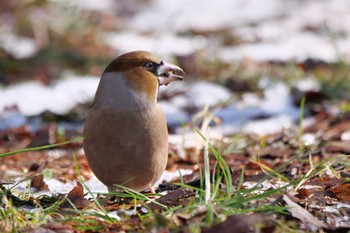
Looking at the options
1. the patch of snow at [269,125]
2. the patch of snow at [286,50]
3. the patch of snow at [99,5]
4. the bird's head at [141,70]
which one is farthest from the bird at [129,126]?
the patch of snow at [99,5]

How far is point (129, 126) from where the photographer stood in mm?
3266

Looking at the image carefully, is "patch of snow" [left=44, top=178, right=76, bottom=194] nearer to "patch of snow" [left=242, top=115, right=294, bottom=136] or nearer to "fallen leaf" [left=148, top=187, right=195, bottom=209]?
"fallen leaf" [left=148, top=187, right=195, bottom=209]

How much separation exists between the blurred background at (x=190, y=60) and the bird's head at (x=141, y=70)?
4.72ft

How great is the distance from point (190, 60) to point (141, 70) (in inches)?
204

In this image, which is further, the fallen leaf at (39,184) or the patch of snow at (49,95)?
the patch of snow at (49,95)

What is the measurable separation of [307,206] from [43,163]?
2010mm

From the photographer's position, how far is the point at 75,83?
25.3 feet

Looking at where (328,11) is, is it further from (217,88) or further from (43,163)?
(43,163)

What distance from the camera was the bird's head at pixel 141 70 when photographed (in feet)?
11.2

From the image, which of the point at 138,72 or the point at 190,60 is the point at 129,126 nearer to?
the point at 138,72

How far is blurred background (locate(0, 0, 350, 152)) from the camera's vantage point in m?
6.54

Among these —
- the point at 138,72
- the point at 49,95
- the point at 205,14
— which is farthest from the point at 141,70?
the point at 205,14

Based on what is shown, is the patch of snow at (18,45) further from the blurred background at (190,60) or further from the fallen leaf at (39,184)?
the fallen leaf at (39,184)

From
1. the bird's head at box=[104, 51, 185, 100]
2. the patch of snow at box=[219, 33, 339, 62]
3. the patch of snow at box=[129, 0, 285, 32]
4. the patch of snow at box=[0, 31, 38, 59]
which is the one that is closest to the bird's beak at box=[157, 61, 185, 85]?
the bird's head at box=[104, 51, 185, 100]
